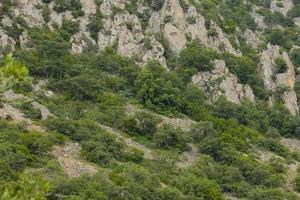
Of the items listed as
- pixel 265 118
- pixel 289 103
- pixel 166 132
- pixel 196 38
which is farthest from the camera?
pixel 196 38

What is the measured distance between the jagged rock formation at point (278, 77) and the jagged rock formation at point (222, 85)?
17.4 ft

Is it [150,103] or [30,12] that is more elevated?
[30,12]

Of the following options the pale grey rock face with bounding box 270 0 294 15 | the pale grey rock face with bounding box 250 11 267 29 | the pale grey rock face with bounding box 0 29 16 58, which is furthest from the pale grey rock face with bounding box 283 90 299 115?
the pale grey rock face with bounding box 270 0 294 15

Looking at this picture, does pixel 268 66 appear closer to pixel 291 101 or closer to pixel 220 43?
pixel 220 43

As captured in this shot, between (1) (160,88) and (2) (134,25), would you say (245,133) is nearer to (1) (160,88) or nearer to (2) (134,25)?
(1) (160,88)

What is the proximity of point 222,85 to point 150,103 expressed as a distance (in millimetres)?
12832

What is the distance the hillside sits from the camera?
193ft

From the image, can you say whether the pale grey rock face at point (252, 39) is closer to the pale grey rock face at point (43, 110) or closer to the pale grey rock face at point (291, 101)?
the pale grey rock face at point (291, 101)

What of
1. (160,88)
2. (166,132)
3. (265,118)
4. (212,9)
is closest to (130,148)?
(166,132)

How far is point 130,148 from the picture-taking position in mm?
67062

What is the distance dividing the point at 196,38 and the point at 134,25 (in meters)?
10.3

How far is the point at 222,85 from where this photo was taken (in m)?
90.1

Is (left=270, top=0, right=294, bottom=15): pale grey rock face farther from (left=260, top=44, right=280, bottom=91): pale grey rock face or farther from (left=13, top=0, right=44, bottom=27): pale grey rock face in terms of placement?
(left=13, top=0, right=44, bottom=27): pale grey rock face

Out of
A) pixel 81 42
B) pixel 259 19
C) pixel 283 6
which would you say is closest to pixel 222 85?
pixel 81 42
